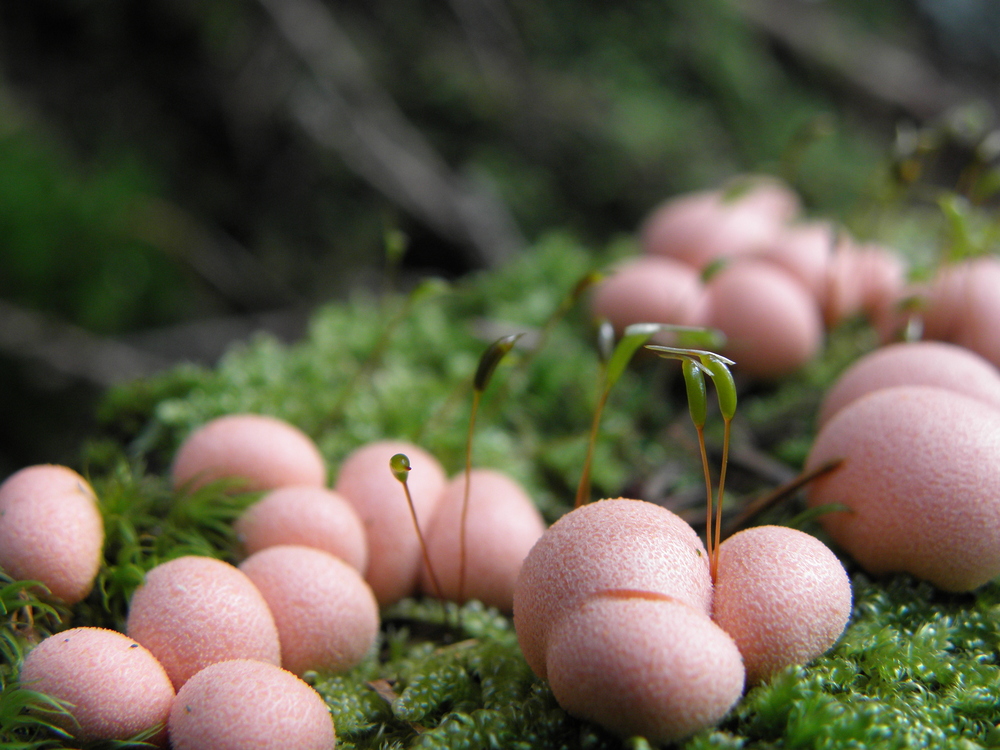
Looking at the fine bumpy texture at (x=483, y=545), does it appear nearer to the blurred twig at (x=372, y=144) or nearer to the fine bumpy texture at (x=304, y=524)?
the fine bumpy texture at (x=304, y=524)

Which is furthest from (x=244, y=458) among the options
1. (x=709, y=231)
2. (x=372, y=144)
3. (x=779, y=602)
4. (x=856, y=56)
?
(x=856, y=56)

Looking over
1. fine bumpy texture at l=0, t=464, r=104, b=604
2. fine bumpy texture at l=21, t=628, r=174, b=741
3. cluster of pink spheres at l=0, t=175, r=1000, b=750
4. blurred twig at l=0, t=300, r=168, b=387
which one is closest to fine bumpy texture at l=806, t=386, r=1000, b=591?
cluster of pink spheres at l=0, t=175, r=1000, b=750

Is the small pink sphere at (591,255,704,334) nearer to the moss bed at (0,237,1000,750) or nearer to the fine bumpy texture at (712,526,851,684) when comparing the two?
the moss bed at (0,237,1000,750)

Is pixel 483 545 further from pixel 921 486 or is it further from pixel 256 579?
pixel 921 486

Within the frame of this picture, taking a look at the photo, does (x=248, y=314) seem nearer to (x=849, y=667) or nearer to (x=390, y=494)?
(x=390, y=494)

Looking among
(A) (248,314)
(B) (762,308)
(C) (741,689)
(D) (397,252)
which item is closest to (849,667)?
(C) (741,689)

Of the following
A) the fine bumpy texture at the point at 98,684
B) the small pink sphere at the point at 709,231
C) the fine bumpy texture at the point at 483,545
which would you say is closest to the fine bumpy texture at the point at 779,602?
the fine bumpy texture at the point at 483,545
